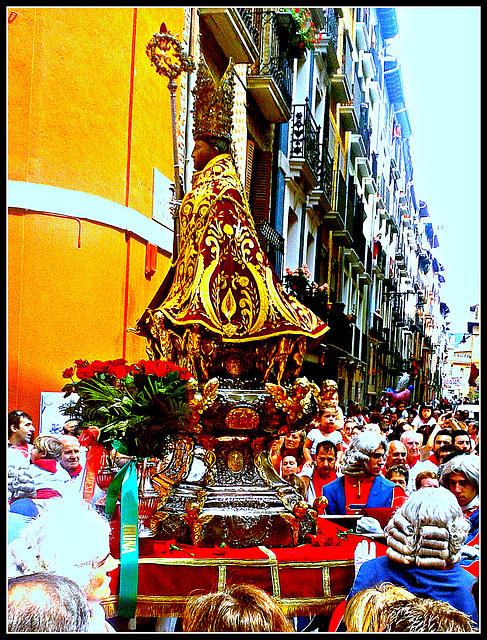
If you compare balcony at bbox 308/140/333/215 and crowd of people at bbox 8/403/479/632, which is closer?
crowd of people at bbox 8/403/479/632

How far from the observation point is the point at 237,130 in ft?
33.9

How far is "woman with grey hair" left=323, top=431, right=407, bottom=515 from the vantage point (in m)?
4.59

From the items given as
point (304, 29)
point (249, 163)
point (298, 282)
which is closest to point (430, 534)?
point (298, 282)

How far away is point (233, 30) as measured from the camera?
973 cm

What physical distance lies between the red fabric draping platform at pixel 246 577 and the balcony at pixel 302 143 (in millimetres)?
12058

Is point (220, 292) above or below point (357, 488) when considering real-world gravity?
above

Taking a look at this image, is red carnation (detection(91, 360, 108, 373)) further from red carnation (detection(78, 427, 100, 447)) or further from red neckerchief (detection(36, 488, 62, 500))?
red neckerchief (detection(36, 488, 62, 500))

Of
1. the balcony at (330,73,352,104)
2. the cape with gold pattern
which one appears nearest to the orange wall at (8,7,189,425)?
the cape with gold pattern

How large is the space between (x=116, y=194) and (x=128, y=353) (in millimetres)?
1229

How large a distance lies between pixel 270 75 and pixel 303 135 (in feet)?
10.6

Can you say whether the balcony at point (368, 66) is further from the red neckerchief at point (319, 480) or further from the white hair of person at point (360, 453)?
the white hair of person at point (360, 453)

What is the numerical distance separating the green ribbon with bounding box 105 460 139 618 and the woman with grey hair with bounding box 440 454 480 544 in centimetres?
162

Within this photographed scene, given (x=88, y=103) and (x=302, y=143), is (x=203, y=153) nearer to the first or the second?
(x=88, y=103)

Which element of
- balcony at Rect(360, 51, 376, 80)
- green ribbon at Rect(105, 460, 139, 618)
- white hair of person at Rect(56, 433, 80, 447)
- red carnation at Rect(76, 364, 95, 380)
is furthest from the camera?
balcony at Rect(360, 51, 376, 80)
